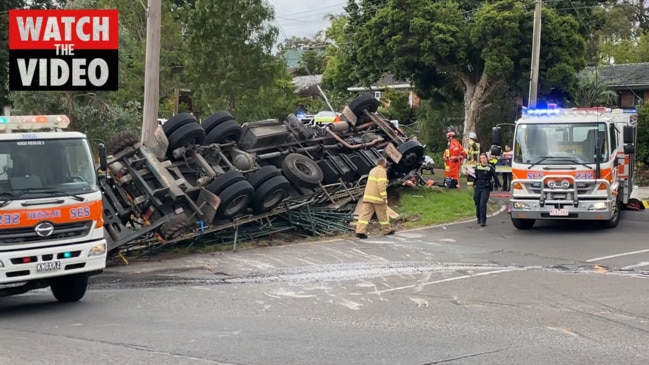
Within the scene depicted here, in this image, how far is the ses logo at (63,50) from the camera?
67.8 feet

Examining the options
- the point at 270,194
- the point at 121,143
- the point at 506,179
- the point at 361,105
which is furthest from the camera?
the point at 506,179

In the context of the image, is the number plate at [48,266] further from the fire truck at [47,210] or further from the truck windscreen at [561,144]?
the truck windscreen at [561,144]

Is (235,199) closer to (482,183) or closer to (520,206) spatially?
(482,183)

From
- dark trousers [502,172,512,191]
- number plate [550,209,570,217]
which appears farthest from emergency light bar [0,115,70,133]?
dark trousers [502,172,512,191]

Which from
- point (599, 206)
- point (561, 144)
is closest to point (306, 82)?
point (561, 144)

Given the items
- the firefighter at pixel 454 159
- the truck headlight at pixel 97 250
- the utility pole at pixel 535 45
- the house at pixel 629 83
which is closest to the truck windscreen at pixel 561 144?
the firefighter at pixel 454 159

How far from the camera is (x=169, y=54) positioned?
41.1 meters

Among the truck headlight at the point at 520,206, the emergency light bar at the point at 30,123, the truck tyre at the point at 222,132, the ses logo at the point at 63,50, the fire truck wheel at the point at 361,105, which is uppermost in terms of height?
the ses logo at the point at 63,50

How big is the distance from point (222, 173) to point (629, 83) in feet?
105

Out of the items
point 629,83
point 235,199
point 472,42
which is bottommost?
point 235,199

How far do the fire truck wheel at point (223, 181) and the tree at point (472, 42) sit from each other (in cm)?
1603

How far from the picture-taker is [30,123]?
10.2 metres

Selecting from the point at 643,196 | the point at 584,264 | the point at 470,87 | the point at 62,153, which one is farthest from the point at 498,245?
the point at 470,87

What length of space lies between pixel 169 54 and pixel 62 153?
32.1 meters
